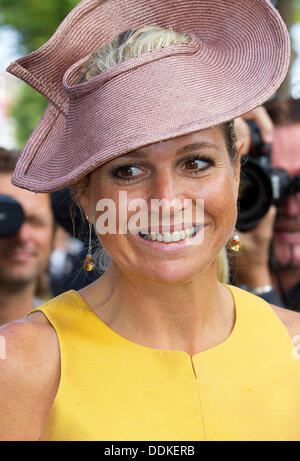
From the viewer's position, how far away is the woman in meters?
1.32

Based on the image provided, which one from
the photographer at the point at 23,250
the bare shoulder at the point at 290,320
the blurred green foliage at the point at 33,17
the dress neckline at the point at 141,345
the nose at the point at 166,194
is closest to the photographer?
the nose at the point at 166,194

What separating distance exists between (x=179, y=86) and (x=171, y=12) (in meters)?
0.28

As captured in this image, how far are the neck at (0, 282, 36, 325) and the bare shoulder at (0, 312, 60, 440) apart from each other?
1774 mm

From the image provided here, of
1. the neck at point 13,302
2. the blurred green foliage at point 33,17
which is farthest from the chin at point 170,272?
the blurred green foliage at point 33,17

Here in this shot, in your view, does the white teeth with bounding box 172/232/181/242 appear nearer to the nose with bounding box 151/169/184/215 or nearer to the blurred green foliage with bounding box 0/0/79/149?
the nose with bounding box 151/169/184/215

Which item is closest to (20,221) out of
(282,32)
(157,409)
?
(157,409)

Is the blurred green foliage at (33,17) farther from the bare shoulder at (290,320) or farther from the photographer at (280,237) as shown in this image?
the bare shoulder at (290,320)

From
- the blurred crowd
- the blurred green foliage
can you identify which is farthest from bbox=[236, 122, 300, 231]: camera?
the blurred green foliage

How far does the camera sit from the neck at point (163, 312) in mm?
1580

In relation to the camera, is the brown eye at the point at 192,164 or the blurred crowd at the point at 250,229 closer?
the brown eye at the point at 192,164

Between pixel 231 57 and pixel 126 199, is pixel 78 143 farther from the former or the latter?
pixel 231 57

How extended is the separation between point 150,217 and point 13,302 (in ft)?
6.66

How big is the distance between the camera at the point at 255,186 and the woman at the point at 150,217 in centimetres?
91

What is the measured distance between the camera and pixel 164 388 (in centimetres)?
149
